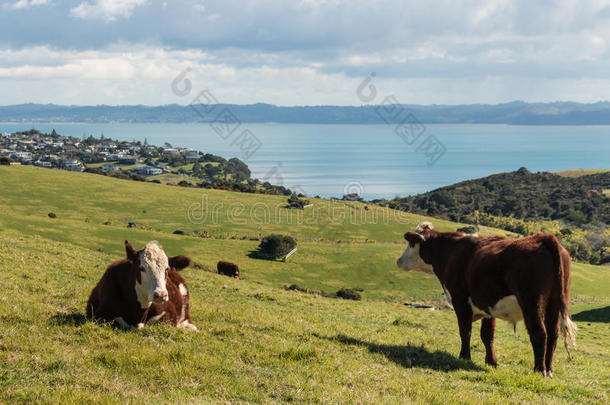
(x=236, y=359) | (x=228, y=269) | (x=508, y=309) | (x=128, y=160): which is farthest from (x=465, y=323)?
(x=128, y=160)

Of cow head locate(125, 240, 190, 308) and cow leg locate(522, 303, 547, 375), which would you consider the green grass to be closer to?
cow head locate(125, 240, 190, 308)

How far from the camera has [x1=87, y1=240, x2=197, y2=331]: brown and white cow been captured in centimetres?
908

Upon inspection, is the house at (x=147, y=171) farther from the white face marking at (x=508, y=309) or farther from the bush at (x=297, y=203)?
the white face marking at (x=508, y=309)

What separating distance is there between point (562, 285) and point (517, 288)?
0.75m

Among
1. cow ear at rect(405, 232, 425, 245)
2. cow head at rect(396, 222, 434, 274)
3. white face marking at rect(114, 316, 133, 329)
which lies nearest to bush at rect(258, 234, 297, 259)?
cow head at rect(396, 222, 434, 274)

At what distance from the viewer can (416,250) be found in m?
12.1

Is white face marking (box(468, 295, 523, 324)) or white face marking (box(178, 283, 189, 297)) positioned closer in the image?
white face marking (box(468, 295, 523, 324))

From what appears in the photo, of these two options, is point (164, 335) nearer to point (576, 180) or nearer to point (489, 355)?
point (489, 355)

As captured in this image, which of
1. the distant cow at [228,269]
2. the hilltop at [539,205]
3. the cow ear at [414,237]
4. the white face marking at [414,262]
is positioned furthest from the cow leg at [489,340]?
the hilltop at [539,205]

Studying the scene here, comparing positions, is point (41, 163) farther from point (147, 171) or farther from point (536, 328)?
point (536, 328)

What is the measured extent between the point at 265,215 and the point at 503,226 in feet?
217

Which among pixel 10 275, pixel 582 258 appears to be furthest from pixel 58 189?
pixel 582 258

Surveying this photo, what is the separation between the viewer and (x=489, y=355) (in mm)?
10250

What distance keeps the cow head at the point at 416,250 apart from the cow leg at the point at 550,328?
347cm
